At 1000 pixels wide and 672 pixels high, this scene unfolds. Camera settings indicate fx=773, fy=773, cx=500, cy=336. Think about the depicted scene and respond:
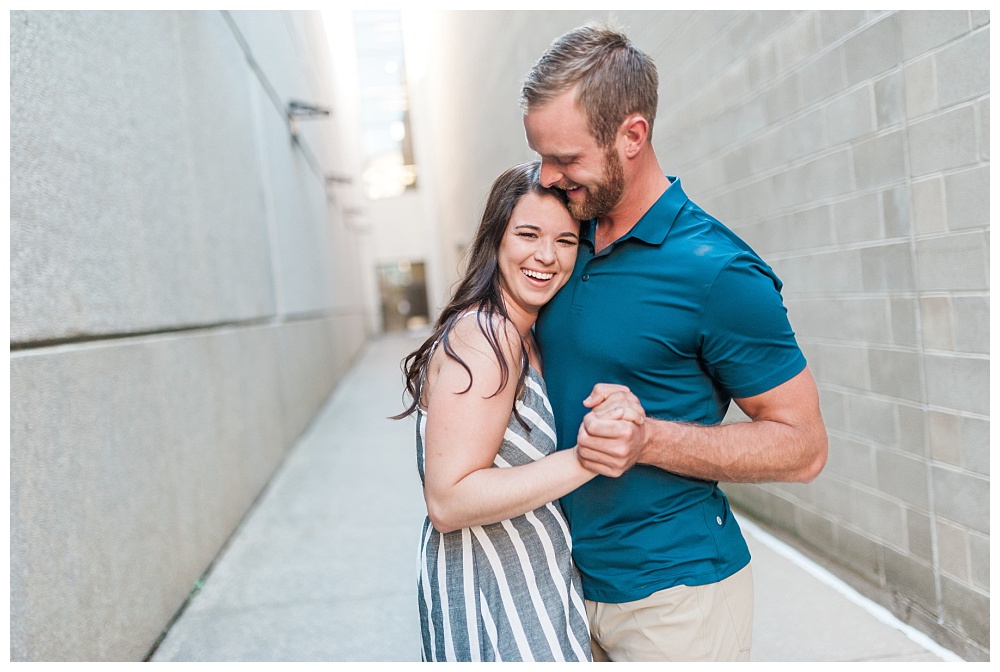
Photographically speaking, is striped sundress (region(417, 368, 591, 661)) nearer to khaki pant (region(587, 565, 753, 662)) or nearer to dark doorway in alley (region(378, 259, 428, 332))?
khaki pant (region(587, 565, 753, 662))

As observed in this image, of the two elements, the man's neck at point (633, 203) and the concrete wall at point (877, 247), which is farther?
the concrete wall at point (877, 247)

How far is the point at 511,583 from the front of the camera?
148cm

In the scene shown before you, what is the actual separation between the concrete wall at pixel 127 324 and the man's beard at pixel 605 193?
4.94 ft

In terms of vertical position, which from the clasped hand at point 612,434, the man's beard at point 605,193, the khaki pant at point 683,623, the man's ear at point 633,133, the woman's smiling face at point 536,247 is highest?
the man's ear at point 633,133

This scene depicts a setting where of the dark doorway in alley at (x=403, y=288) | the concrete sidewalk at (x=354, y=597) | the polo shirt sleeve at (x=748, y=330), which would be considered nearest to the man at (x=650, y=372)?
the polo shirt sleeve at (x=748, y=330)

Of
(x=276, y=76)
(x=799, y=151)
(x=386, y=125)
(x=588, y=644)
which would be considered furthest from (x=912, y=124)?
(x=386, y=125)

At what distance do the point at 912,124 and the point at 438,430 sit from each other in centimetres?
216

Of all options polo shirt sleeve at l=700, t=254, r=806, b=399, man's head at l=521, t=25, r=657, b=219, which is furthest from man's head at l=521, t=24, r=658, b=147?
polo shirt sleeve at l=700, t=254, r=806, b=399

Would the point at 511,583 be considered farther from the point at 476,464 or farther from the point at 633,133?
the point at 633,133

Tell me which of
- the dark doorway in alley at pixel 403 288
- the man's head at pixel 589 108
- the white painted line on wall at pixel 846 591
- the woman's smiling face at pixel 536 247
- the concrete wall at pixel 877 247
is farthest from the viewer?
the dark doorway in alley at pixel 403 288

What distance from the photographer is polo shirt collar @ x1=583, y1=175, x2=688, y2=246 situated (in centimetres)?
146

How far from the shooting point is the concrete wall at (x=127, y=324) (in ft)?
6.84

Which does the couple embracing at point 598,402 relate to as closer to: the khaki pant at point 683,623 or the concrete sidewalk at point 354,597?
the khaki pant at point 683,623

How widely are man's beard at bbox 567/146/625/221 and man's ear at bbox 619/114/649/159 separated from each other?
3 centimetres
